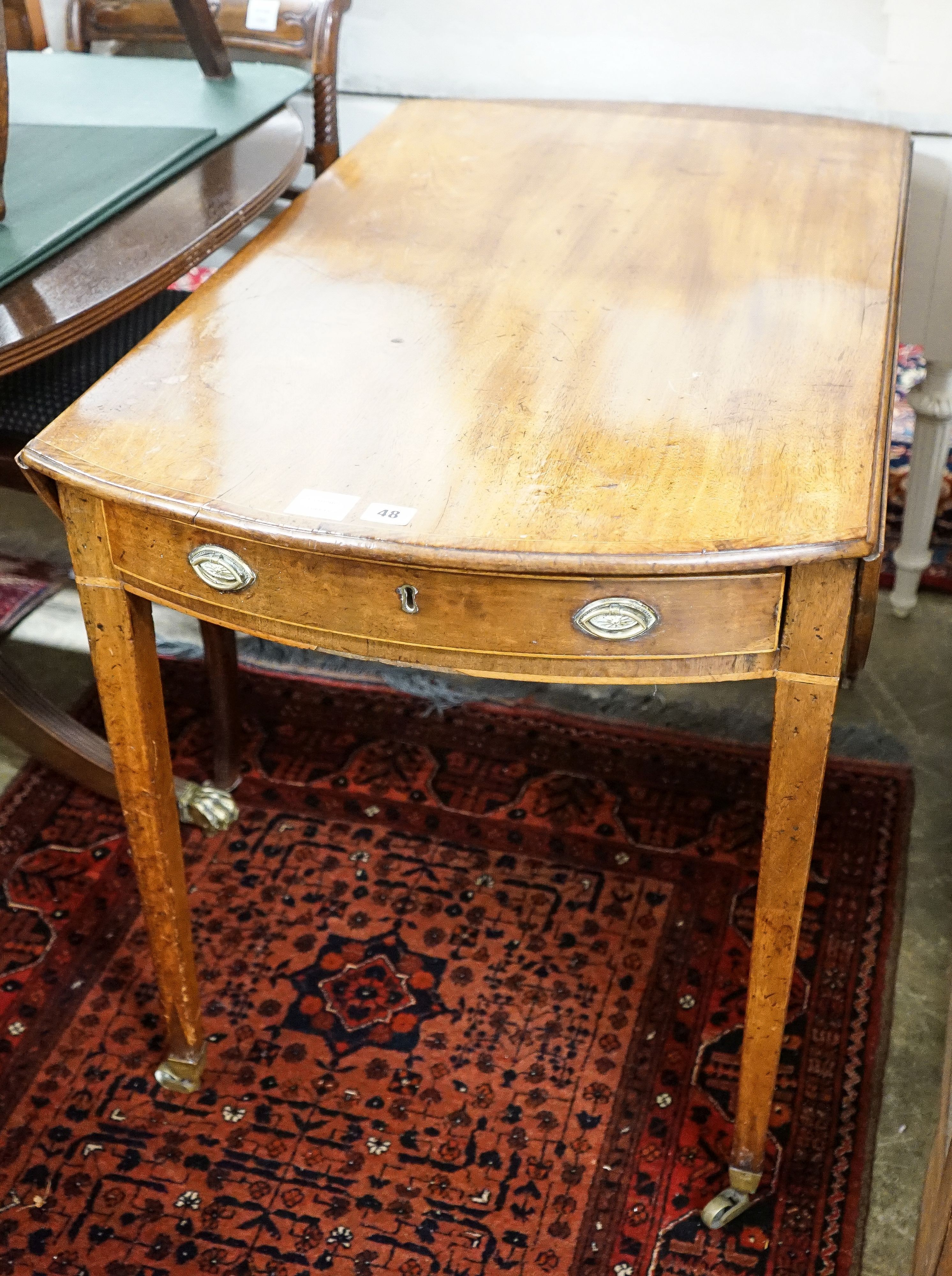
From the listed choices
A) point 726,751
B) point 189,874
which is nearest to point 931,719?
point 726,751

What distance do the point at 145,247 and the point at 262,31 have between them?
832mm

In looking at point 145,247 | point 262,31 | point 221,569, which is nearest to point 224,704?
point 145,247

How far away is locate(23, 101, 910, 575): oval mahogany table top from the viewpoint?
110 cm

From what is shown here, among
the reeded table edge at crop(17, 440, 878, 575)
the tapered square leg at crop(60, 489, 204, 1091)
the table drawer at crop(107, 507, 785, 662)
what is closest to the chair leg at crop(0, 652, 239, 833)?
the tapered square leg at crop(60, 489, 204, 1091)

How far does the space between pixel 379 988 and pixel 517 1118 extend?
26 cm

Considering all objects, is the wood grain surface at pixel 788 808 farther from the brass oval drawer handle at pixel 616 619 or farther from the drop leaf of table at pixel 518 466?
the brass oval drawer handle at pixel 616 619

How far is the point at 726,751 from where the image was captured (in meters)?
2.09

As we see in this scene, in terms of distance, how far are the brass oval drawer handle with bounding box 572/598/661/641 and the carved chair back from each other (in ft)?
4.44

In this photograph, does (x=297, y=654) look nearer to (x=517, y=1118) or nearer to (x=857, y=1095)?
(x=517, y=1118)

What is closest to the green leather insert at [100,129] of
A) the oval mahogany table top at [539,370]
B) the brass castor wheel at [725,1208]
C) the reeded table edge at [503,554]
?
the oval mahogany table top at [539,370]

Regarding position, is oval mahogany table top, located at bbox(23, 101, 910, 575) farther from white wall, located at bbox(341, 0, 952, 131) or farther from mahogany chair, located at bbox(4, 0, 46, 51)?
mahogany chair, located at bbox(4, 0, 46, 51)

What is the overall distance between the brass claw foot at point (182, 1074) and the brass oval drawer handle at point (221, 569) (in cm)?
68

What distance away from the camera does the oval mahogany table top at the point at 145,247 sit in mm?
1359

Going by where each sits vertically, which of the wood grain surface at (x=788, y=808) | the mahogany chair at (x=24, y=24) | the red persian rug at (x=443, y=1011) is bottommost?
the red persian rug at (x=443, y=1011)
